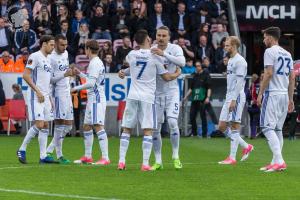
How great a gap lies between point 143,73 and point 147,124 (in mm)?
843

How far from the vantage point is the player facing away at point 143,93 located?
1645 cm

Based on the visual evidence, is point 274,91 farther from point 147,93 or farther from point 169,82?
point 147,93

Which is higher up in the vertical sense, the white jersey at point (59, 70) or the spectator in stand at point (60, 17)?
the spectator in stand at point (60, 17)

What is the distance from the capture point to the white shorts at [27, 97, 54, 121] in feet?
59.6

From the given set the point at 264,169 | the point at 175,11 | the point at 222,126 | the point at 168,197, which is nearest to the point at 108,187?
the point at 168,197

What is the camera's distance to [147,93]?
1655 centimetres

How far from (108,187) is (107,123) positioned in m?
16.8

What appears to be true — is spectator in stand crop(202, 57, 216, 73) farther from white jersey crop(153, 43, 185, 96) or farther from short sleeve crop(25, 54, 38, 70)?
white jersey crop(153, 43, 185, 96)

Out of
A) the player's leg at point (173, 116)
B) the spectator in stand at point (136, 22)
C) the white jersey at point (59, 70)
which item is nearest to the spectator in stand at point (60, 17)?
the spectator in stand at point (136, 22)

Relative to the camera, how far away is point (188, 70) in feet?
102

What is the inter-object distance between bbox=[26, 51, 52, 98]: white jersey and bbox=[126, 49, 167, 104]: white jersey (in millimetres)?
2230

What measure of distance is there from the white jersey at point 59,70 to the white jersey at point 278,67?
162 inches

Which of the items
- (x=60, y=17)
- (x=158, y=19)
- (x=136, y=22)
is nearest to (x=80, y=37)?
(x=60, y=17)

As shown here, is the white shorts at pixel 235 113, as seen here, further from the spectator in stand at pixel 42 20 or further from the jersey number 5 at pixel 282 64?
the spectator in stand at pixel 42 20
